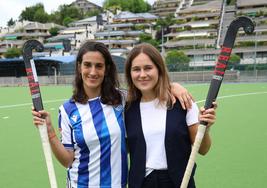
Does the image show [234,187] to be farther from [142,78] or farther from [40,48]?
[40,48]

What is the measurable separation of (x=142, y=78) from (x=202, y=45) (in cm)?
5317

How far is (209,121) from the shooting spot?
2150 millimetres

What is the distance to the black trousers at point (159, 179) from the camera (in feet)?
7.75

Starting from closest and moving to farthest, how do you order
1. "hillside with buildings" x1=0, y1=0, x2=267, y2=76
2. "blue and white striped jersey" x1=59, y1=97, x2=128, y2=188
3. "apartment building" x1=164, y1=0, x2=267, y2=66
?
"blue and white striped jersey" x1=59, y1=97, x2=128, y2=188
"apartment building" x1=164, y1=0, x2=267, y2=66
"hillside with buildings" x1=0, y1=0, x2=267, y2=76

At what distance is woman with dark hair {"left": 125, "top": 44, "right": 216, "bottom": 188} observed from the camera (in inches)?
91.9

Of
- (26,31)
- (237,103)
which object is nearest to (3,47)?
(26,31)

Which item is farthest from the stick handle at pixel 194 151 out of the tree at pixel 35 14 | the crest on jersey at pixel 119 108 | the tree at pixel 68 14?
the tree at pixel 35 14

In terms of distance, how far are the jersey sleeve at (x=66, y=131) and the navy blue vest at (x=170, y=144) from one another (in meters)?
0.37

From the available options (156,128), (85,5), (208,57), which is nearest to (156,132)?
(156,128)

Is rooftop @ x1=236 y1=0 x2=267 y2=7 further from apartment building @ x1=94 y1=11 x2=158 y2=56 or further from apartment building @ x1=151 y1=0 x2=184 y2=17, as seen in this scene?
apartment building @ x1=151 y1=0 x2=184 y2=17

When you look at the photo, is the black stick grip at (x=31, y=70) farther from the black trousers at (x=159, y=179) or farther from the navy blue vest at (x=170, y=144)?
the black trousers at (x=159, y=179)

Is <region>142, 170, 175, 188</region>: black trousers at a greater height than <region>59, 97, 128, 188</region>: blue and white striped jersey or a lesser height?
lesser

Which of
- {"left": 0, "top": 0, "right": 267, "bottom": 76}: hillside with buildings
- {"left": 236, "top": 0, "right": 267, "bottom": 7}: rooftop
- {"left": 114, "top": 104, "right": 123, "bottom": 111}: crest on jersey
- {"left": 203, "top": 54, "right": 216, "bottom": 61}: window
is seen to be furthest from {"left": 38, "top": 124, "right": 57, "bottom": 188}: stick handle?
{"left": 236, "top": 0, "right": 267, "bottom": 7}: rooftop

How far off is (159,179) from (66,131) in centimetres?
65
